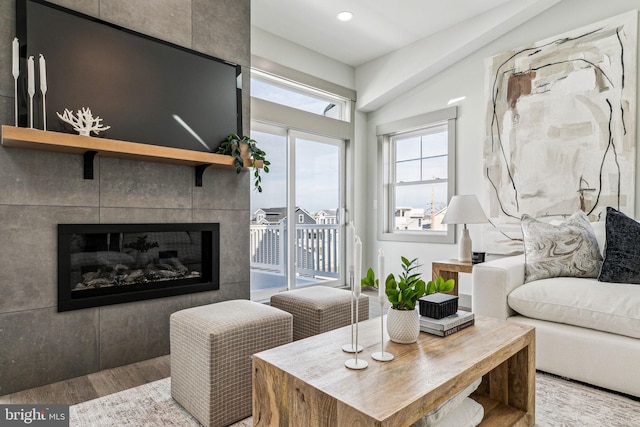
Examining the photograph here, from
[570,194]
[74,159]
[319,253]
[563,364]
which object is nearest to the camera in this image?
[563,364]

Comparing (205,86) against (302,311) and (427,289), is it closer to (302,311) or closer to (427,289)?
(302,311)

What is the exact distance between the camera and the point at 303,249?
4.27 meters

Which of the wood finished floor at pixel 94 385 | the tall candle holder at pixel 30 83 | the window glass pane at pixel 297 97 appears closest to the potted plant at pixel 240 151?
the window glass pane at pixel 297 97

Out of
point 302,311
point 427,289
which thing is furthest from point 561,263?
point 302,311

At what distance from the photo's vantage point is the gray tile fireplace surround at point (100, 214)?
2.01 m

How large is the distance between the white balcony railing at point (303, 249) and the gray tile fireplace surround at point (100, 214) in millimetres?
830

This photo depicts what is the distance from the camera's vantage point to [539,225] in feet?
8.39

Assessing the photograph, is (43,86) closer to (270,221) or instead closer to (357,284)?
(357,284)

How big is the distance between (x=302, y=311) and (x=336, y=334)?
764mm

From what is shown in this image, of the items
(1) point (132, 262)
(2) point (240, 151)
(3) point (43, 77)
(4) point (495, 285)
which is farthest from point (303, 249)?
(3) point (43, 77)

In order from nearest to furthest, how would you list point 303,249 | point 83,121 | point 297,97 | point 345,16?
point 83,121, point 345,16, point 297,97, point 303,249

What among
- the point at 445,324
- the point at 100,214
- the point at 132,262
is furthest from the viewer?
→ the point at 132,262

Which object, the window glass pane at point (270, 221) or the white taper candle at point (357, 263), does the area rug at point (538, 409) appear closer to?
the white taper candle at point (357, 263)

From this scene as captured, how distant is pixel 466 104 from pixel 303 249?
235 cm
